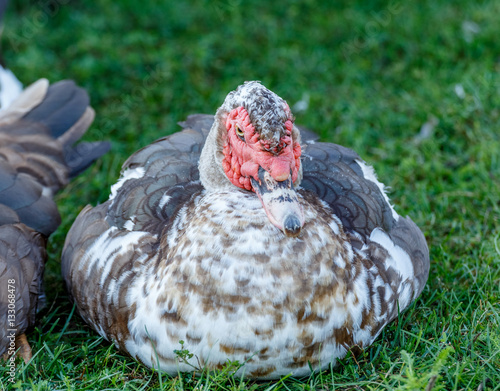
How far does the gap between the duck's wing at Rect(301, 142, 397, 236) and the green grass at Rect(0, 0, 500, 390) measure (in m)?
0.48

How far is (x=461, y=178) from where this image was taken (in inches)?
165

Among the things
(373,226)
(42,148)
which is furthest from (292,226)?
(42,148)

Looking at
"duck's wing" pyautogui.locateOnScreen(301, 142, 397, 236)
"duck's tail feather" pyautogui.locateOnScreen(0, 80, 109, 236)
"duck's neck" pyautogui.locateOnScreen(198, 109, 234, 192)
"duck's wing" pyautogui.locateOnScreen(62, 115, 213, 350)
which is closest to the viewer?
"duck's neck" pyautogui.locateOnScreen(198, 109, 234, 192)

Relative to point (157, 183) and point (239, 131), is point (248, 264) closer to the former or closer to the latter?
point (239, 131)

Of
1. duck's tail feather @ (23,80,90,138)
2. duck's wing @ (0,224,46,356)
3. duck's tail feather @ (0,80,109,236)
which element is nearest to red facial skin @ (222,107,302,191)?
duck's wing @ (0,224,46,356)

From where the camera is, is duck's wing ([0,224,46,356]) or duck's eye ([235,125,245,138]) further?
duck's wing ([0,224,46,356])

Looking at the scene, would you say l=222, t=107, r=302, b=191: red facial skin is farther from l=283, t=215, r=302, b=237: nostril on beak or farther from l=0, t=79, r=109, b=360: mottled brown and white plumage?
l=0, t=79, r=109, b=360: mottled brown and white plumage

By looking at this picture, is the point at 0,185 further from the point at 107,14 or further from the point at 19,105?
the point at 107,14

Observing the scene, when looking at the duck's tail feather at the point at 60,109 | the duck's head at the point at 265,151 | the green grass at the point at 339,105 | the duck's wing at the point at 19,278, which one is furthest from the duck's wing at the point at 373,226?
the duck's tail feather at the point at 60,109

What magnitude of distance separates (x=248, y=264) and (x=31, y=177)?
63.6 inches

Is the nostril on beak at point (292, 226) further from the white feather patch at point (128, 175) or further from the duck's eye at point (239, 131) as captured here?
the white feather patch at point (128, 175)

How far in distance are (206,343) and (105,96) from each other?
10.3ft

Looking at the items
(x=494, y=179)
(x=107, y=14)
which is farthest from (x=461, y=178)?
(x=107, y=14)

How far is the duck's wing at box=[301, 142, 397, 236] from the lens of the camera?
2.94 m
